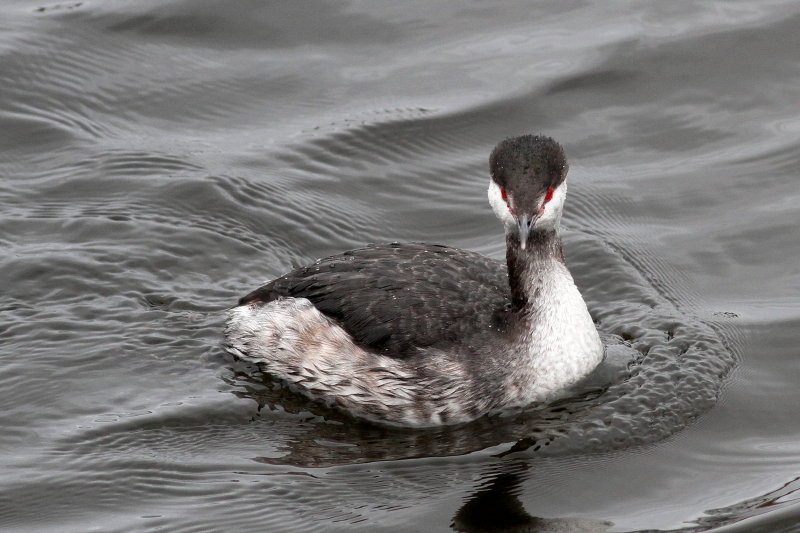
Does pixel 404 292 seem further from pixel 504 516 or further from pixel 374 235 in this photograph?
pixel 374 235

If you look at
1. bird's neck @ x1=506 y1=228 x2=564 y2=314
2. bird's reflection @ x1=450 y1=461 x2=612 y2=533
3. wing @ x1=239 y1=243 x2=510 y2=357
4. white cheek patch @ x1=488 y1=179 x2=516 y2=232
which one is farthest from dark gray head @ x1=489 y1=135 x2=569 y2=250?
bird's reflection @ x1=450 y1=461 x2=612 y2=533

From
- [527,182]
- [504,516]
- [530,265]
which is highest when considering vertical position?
[527,182]

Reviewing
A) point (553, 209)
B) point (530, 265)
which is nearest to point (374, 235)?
point (530, 265)

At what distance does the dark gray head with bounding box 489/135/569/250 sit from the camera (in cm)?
822

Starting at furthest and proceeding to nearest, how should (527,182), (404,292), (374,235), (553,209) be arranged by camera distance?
(374,235)
(404,292)
(553,209)
(527,182)

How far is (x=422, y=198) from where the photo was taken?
1151 cm

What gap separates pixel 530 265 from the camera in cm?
863

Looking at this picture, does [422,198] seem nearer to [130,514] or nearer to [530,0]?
[530,0]

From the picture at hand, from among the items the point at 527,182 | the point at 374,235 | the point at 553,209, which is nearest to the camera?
the point at 527,182

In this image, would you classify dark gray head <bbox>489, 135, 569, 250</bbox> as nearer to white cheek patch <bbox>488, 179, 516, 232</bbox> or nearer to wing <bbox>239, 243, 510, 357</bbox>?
white cheek patch <bbox>488, 179, 516, 232</bbox>

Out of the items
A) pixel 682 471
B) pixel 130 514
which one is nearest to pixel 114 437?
→ pixel 130 514

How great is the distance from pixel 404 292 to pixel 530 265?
90 cm

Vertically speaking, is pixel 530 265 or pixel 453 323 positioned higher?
pixel 530 265

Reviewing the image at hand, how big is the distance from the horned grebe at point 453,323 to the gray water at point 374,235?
21 cm
